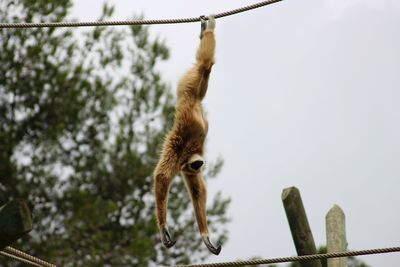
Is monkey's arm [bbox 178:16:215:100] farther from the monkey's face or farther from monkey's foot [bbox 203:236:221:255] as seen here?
monkey's foot [bbox 203:236:221:255]

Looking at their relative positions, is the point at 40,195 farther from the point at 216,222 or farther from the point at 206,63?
the point at 206,63

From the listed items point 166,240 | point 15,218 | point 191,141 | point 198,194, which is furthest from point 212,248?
point 15,218

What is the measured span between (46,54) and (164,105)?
2.72 metres

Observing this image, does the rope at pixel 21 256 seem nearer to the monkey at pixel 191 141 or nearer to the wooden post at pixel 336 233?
the monkey at pixel 191 141

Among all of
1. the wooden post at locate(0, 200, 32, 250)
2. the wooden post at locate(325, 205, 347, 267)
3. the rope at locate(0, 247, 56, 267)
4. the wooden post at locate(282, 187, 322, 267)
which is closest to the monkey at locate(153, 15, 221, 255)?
the wooden post at locate(282, 187, 322, 267)

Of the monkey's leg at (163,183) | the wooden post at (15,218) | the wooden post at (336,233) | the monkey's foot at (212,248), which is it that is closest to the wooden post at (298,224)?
the wooden post at (336,233)

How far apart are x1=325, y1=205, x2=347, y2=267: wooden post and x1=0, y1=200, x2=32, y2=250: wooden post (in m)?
3.08

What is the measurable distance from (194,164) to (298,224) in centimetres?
108

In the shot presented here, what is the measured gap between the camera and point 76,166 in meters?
14.4

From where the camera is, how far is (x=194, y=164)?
5.90 m

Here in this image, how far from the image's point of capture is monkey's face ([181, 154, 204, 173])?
586cm

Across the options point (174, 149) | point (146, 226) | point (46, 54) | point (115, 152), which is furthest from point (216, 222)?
point (174, 149)

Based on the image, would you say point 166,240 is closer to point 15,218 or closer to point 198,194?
point 198,194

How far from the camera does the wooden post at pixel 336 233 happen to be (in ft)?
17.6
